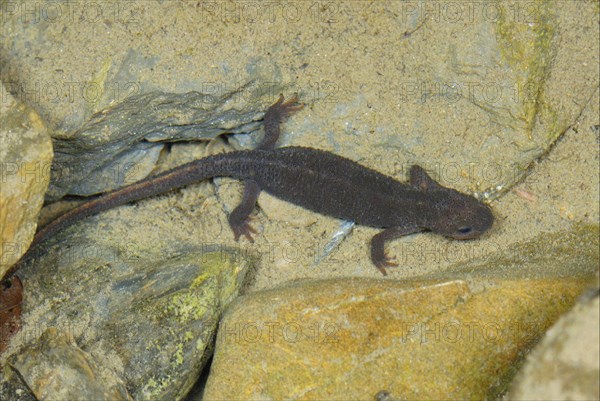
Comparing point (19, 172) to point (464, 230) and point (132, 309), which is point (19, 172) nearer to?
point (132, 309)

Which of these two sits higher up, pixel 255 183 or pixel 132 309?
pixel 255 183

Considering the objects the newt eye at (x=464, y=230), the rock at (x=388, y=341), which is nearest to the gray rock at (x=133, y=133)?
the rock at (x=388, y=341)

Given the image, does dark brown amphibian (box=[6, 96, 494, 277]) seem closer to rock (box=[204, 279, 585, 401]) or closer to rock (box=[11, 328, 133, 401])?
rock (box=[204, 279, 585, 401])

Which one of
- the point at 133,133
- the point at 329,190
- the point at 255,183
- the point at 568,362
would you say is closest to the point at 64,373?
the point at 133,133

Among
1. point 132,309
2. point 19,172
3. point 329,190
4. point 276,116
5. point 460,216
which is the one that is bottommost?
point 460,216

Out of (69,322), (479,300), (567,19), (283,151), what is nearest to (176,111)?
(283,151)

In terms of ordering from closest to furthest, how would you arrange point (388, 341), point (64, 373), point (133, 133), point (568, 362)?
point (568, 362) → point (388, 341) → point (64, 373) → point (133, 133)
